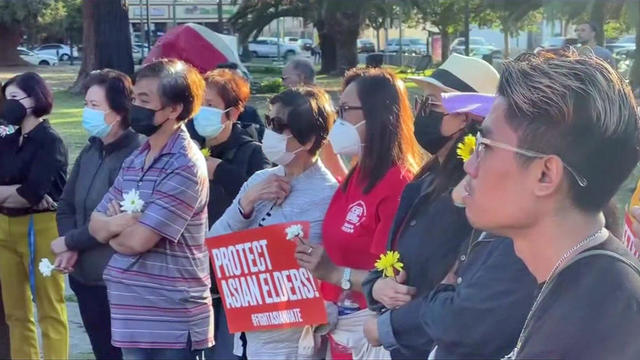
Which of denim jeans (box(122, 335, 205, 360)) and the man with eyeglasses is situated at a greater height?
the man with eyeglasses

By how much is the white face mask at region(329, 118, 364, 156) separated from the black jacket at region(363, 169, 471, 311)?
0.66m

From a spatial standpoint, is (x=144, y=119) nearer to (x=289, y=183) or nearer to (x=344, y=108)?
(x=289, y=183)

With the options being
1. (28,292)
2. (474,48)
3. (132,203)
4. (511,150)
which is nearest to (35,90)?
(28,292)

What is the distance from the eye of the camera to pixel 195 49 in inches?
412

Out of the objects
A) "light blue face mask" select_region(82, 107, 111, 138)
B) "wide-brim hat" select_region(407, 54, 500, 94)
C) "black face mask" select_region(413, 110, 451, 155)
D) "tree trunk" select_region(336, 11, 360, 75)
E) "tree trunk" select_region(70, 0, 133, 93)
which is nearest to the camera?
"black face mask" select_region(413, 110, 451, 155)

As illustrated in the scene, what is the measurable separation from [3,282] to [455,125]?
11.8 ft

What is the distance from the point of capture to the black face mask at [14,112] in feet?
18.2

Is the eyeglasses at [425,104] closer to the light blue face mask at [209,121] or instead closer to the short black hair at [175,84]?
the short black hair at [175,84]

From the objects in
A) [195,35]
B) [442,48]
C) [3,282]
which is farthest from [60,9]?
[3,282]

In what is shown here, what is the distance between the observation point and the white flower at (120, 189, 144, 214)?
13.5 feet

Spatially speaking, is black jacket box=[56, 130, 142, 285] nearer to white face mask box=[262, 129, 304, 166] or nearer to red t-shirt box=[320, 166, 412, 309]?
white face mask box=[262, 129, 304, 166]

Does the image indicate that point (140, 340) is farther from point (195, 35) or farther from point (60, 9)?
point (60, 9)

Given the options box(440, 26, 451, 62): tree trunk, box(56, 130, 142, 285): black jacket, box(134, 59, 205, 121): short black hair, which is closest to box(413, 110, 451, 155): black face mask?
box(134, 59, 205, 121): short black hair

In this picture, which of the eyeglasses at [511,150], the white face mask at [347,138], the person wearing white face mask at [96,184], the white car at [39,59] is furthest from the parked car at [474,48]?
the eyeglasses at [511,150]
